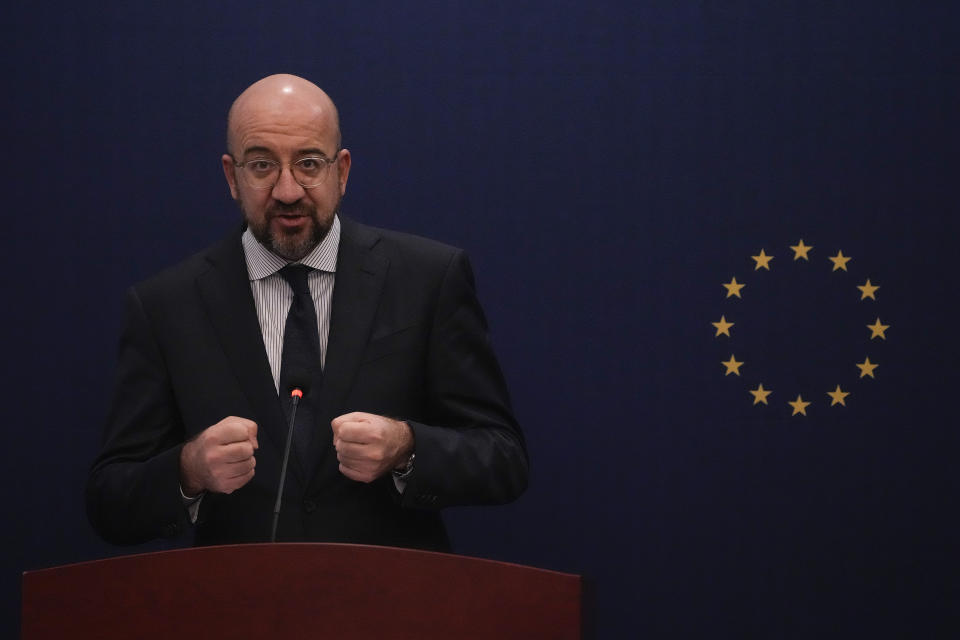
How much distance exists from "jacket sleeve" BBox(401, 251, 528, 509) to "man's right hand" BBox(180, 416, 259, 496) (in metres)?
0.34

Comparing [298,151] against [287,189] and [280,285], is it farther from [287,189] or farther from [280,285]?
[280,285]

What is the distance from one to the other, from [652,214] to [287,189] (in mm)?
→ 965

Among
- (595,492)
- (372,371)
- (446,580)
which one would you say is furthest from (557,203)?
(446,580)

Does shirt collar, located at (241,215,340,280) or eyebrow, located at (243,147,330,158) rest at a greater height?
eyebrow, located at (243,147,330,158)

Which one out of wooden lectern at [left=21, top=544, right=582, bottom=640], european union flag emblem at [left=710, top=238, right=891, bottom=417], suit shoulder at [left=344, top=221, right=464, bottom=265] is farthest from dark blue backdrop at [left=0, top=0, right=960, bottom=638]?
wooden lectern at [left=21, top=544, right=582, bottom=640]

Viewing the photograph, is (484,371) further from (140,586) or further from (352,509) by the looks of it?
(140,586)

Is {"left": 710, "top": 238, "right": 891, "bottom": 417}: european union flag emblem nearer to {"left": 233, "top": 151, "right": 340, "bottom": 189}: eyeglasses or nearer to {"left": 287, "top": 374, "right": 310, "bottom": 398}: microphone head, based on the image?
{"left": 233, "top": 151, "right": 340, "bottom": 189}: eyeglasses

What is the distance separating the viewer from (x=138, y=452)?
1850 millimetres

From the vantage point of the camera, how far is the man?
1785 mm

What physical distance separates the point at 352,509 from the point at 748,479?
3.45 feet

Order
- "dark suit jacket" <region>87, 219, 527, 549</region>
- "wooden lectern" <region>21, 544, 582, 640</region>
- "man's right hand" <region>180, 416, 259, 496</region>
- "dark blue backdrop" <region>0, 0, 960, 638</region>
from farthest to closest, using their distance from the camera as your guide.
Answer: "dark blue backdrop" <region>0, 0, 960, 638</region>
"dark suit jacket" <region>87, 219, 527, 549</region>
"man's right hand" <region>180, 416, 259, 496</region>
"wooden lectern" <region>21, 544, 582, 640</region>

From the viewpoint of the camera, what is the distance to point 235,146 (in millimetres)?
1881

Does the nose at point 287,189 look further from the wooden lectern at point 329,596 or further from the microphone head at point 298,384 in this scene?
the wooden lectern at point 329,596

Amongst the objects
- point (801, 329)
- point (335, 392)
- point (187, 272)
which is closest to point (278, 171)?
point (187, 272)
